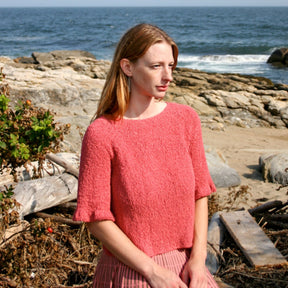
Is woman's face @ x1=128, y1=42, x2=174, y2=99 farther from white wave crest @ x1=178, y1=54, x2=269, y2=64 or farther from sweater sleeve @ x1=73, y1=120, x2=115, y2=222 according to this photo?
white wave crest @ x1=178, y1=54, x2=269, y2=64

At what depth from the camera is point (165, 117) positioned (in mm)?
1935

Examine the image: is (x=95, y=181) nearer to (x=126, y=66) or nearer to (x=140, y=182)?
(x=140, y=182)

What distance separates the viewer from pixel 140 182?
70.5 inches

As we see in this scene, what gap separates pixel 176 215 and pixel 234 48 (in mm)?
36404

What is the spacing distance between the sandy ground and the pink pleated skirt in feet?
14.6

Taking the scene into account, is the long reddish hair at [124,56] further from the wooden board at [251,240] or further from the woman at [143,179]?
the wooden board at [251,240]

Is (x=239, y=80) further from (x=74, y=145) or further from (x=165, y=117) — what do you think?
(x=165, y=117)

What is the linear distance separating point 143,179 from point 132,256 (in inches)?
12.9

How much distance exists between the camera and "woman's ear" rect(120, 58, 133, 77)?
74.9 inches

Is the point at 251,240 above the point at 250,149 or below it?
above

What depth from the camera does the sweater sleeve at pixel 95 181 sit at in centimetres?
179

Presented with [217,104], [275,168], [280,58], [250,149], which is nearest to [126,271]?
[275,168]

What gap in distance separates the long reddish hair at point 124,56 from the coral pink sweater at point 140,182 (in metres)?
0.08

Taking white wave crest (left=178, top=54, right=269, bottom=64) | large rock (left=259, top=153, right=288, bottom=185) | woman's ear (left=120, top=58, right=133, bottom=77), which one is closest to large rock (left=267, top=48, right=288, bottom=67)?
white wave crest (left=178, top=54, right=269, bottom=64)
